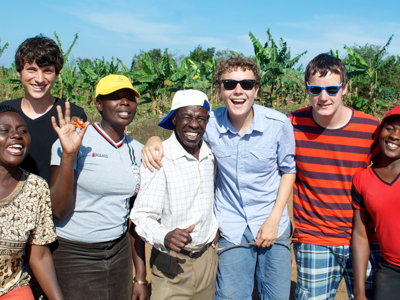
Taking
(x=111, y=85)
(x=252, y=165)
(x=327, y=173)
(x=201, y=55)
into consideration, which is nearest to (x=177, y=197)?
(x=252, y=165)

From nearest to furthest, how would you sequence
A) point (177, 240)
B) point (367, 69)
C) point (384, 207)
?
point (177, 240) → point (384, 207) → point (367, 69)

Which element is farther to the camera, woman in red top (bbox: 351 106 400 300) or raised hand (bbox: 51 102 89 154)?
woman in red top (bbox: 351 106 400 300)

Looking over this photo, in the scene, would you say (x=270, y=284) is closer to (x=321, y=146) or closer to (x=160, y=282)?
(x=160, y=282)

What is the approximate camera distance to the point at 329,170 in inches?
99.7

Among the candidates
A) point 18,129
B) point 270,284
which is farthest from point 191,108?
point 270,284

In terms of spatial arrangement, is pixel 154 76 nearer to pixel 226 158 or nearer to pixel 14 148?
pixel 226 158

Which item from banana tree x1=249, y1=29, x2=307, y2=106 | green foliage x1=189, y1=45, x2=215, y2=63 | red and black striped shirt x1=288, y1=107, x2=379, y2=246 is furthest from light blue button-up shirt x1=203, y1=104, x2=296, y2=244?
green foliage x1=189, y1=45, x2=215, y2=63

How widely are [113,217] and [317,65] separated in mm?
1924

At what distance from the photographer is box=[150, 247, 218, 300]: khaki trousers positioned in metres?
2.30

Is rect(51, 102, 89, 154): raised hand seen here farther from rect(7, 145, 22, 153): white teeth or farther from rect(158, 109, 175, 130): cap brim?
rect(158, 109, 175, 130): cap brim

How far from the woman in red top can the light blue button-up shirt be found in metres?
0.55

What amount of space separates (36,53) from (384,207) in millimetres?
2776

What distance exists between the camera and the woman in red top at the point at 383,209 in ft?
7.27

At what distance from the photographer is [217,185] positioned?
273 centimetres
